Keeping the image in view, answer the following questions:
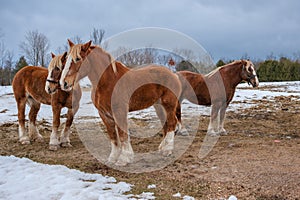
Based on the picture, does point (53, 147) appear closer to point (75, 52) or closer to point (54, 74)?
point (54, 74)

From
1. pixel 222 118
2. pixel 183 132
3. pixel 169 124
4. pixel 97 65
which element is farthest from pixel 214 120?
pixel 97 65

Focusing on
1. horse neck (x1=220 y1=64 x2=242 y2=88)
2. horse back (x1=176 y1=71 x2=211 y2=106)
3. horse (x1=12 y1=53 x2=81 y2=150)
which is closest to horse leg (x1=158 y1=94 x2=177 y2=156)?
horse (x1=12 y1=53 x2=81 y2=150)

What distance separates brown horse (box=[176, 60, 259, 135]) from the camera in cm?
652

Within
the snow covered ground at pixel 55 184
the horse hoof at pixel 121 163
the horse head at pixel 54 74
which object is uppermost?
the horse head at pixel 54 74

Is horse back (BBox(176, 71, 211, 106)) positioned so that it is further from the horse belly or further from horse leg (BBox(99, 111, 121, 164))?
horse leg (BBox(99, 111, 121, 164))

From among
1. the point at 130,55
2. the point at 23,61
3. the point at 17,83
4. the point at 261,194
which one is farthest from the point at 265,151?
the point at 23,61

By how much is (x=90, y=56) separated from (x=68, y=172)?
1765 millimetres

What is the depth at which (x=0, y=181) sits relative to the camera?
3590 millimetres

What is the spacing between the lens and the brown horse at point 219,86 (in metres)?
6.52

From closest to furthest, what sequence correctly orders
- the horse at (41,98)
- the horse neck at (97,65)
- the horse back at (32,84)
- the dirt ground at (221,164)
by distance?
the dirt ground at (221,164) → the horse neck at (97,65) → the horse at (41,98) → the horse back at (32,84)

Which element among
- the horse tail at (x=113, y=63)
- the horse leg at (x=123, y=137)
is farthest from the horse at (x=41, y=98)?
the horse leg at (x=123, y=137)

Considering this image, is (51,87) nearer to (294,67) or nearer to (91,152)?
(91,152)

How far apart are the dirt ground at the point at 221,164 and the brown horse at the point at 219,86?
46 cm

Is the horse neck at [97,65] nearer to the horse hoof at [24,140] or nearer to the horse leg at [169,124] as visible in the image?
the horse leg at [169,124]
